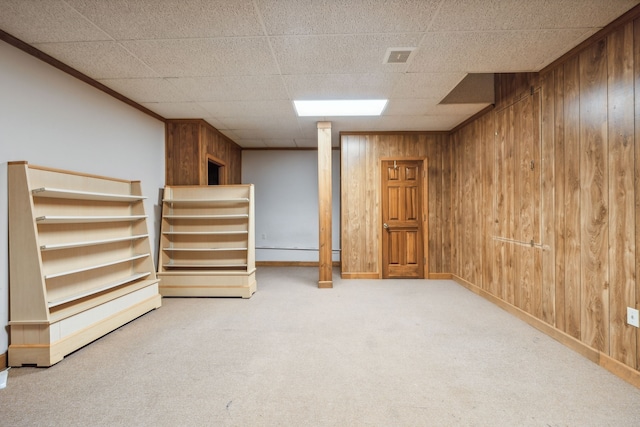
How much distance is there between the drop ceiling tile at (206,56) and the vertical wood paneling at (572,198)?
8.27ft

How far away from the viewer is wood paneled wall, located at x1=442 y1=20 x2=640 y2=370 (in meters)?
1.97

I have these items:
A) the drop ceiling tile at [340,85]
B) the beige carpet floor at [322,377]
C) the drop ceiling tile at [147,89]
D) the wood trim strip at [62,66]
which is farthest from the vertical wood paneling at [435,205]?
the wood trim strip at [62,66]

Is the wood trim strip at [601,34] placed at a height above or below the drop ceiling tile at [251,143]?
below

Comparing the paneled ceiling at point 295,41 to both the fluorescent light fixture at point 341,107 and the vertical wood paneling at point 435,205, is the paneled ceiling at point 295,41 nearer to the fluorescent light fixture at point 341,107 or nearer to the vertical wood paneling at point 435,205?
the fluorescent light fixture at point 341,107

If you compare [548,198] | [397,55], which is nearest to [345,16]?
[397,55]

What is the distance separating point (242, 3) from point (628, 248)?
9.92 ft

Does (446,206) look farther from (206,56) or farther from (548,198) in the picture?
(206,56)

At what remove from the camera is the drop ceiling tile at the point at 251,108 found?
3.65 m

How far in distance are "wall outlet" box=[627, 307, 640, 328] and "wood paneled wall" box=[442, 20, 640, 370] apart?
0.03m

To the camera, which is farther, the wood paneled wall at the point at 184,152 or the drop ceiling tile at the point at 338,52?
the wood paneled wall at the point at 184,152

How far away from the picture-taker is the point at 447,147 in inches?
194

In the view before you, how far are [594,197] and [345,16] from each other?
89.2 inches

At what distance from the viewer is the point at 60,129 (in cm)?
262

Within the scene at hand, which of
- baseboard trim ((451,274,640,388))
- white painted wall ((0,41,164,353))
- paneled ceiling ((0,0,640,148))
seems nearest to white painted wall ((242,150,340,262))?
white painted wall ((0,41,164,353))
